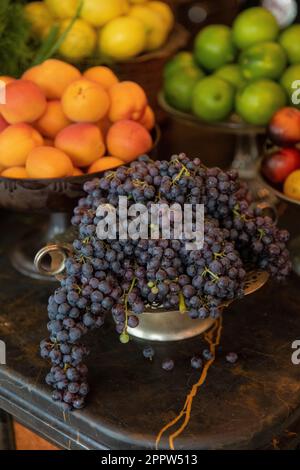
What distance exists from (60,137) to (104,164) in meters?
0.08

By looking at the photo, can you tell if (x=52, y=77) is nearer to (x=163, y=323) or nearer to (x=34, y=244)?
(x=34, y=244)

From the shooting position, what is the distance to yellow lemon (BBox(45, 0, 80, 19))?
1.25 metres

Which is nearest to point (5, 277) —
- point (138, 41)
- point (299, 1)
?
point (138, 41)

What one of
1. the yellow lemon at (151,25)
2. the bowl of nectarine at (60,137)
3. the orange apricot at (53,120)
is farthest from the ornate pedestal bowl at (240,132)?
the orange apricot at (53,120)

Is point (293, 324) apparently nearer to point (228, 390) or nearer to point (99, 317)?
point (228, 390)

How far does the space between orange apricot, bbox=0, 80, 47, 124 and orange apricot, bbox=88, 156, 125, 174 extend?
0.12m

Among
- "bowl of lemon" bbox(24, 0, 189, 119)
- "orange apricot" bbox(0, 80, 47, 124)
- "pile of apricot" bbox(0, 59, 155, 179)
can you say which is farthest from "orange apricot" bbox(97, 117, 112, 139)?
"bowl of lemon" bbox(24, 0, 189, 119)

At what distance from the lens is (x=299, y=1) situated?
144cm

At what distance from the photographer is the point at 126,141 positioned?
98 centimetres

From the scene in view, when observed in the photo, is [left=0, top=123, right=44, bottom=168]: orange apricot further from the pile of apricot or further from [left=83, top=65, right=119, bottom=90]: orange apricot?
[left=83, top=65, right=119, bottom=90]: orange apricot

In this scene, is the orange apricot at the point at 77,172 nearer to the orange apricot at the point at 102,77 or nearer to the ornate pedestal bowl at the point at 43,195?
the ornate pedestal bowl at the point at 43,195

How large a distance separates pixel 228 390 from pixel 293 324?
0.57 ft

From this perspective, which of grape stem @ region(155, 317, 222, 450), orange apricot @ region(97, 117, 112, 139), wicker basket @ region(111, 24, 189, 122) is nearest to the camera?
grape stem @ region(155, 317, 222, 450)

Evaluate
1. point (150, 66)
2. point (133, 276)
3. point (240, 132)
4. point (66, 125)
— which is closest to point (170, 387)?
point (133, 276)
